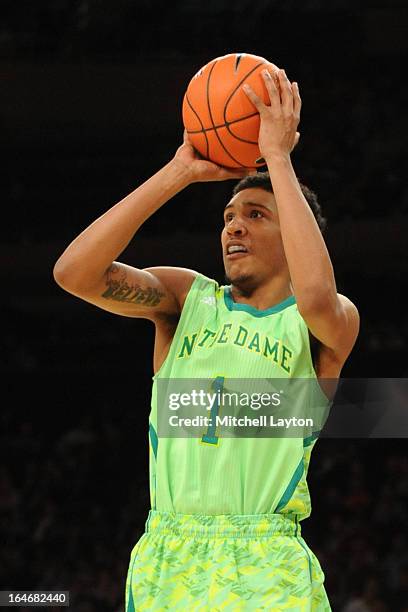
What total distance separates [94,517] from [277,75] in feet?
23.9

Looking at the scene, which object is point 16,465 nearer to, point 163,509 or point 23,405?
point 23,405

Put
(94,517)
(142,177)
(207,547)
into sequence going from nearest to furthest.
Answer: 1. (207,547)
2. (94,517)
3. (142,177)

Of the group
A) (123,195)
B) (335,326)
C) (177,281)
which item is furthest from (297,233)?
(123,195)

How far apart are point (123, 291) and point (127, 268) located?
0.08 meters

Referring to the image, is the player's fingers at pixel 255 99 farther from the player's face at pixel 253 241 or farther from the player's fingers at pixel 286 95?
the player's face at pixel 253 241

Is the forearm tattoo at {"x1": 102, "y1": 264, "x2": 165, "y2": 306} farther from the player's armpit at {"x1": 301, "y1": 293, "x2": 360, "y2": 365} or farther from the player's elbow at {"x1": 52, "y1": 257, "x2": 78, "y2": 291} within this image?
the player's armpit at {"x1": 301, "y1": 293, "x2": 360, "y2": 365}

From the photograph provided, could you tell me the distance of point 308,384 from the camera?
324 centimetres

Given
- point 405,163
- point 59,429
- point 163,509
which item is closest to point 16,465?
point 59,429

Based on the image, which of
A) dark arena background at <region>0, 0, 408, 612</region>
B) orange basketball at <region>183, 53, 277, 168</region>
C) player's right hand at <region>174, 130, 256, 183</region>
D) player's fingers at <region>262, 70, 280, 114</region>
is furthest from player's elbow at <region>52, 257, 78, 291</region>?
dark arena background at <region>0, 0, 408, 612</region>

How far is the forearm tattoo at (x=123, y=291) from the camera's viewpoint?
330cm

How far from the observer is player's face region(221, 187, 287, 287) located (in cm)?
338

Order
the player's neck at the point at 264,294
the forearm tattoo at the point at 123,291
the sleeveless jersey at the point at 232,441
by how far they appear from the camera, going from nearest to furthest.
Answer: the sleeveless jersey at the point at 232,441 < the forearm tattoo at the point at 123,291 < the player's neck at the point at 264,294

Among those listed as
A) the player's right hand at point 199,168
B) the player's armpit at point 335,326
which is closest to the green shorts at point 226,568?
the player's armpit at point 335,326

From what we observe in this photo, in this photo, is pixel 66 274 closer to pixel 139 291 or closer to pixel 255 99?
pixel 139 291
